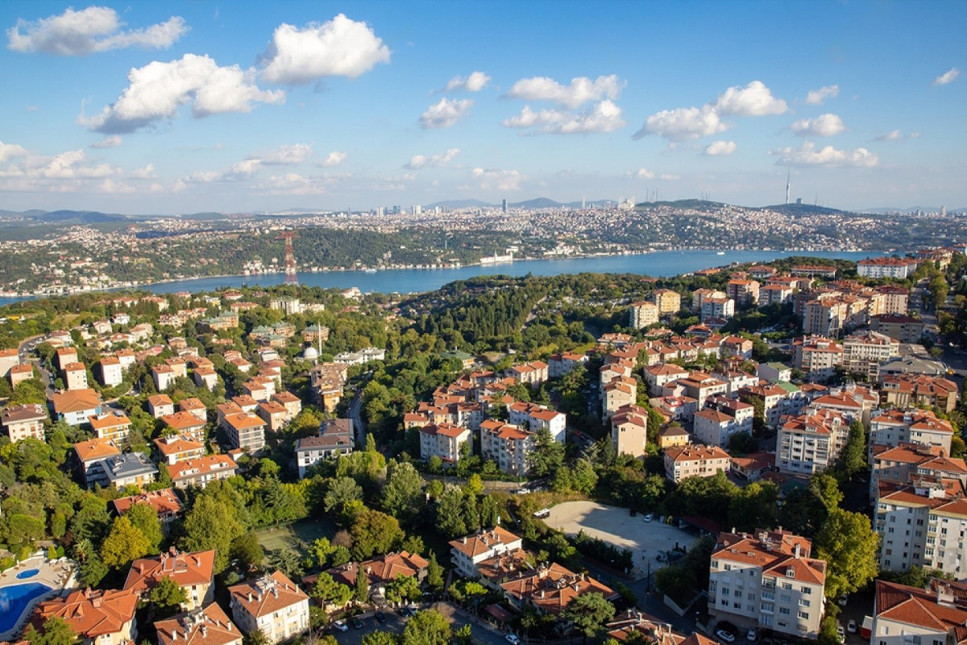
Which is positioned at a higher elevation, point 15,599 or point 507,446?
point 507,446

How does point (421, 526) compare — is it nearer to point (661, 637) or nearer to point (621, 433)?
point (621, 433)

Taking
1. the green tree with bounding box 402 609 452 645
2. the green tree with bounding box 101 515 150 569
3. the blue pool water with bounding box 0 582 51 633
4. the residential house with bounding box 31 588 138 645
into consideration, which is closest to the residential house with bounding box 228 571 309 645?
the residential house with bounding box 31 588 138 645

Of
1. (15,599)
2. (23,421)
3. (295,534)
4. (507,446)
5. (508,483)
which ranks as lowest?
(295,534)

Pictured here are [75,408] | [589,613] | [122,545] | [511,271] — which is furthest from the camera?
[511,271]

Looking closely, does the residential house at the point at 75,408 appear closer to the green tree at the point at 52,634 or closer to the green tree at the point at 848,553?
the green tree at the point at 52,634

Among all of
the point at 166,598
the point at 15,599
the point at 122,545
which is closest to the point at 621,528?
the point at 166,598

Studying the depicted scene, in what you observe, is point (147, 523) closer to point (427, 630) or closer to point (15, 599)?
point (15, 599)

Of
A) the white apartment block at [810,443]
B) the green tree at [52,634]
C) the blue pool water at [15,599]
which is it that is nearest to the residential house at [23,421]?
the blue pool water at [15,599]
